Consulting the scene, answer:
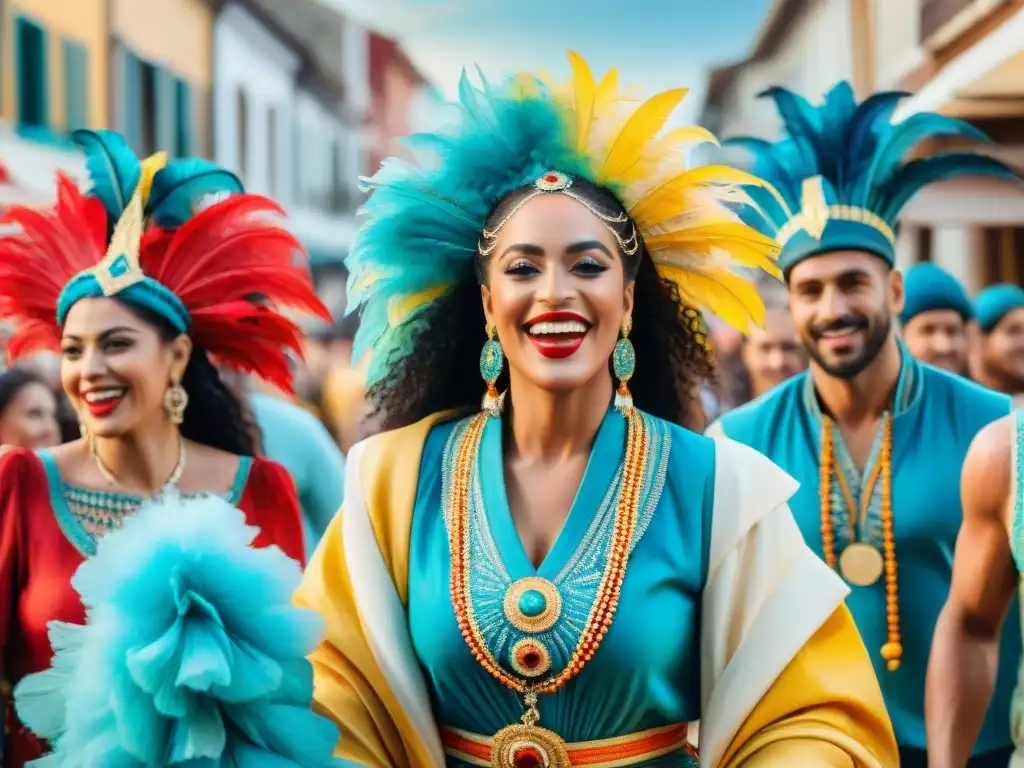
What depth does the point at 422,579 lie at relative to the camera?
8.73ft

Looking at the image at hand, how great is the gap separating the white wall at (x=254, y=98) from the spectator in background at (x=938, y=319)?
15.5 m

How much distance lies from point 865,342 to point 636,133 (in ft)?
4.38

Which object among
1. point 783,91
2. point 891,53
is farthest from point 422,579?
point 891,53

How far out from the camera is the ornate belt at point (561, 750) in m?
2.59

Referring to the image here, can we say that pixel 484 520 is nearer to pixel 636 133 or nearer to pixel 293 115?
pixel 636 133

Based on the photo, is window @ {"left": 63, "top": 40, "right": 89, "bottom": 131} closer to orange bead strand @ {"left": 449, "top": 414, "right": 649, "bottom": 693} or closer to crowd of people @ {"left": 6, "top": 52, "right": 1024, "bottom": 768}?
crowd of people @ {"left": 6, "top": 52, "right": 1024, "bottom": 768}

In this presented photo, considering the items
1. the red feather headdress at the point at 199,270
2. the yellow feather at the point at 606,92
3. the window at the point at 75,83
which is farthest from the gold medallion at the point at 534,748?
the window at the point at 75,83

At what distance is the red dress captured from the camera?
10.7 ft

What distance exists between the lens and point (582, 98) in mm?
2770

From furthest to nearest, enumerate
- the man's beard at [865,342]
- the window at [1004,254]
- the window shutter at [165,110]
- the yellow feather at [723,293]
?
the window shutter at [165,110], the window at [1004,254], the man's beard at [865,342], the yellow feather at [723,293]

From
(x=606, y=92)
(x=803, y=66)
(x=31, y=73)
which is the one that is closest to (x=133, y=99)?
(x=31, y=73)

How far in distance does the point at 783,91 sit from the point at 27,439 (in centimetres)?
308

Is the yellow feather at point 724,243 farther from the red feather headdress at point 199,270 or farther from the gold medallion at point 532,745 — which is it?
the red feather headdress at point 199,270

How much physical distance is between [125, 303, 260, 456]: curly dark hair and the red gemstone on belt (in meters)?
1.53
